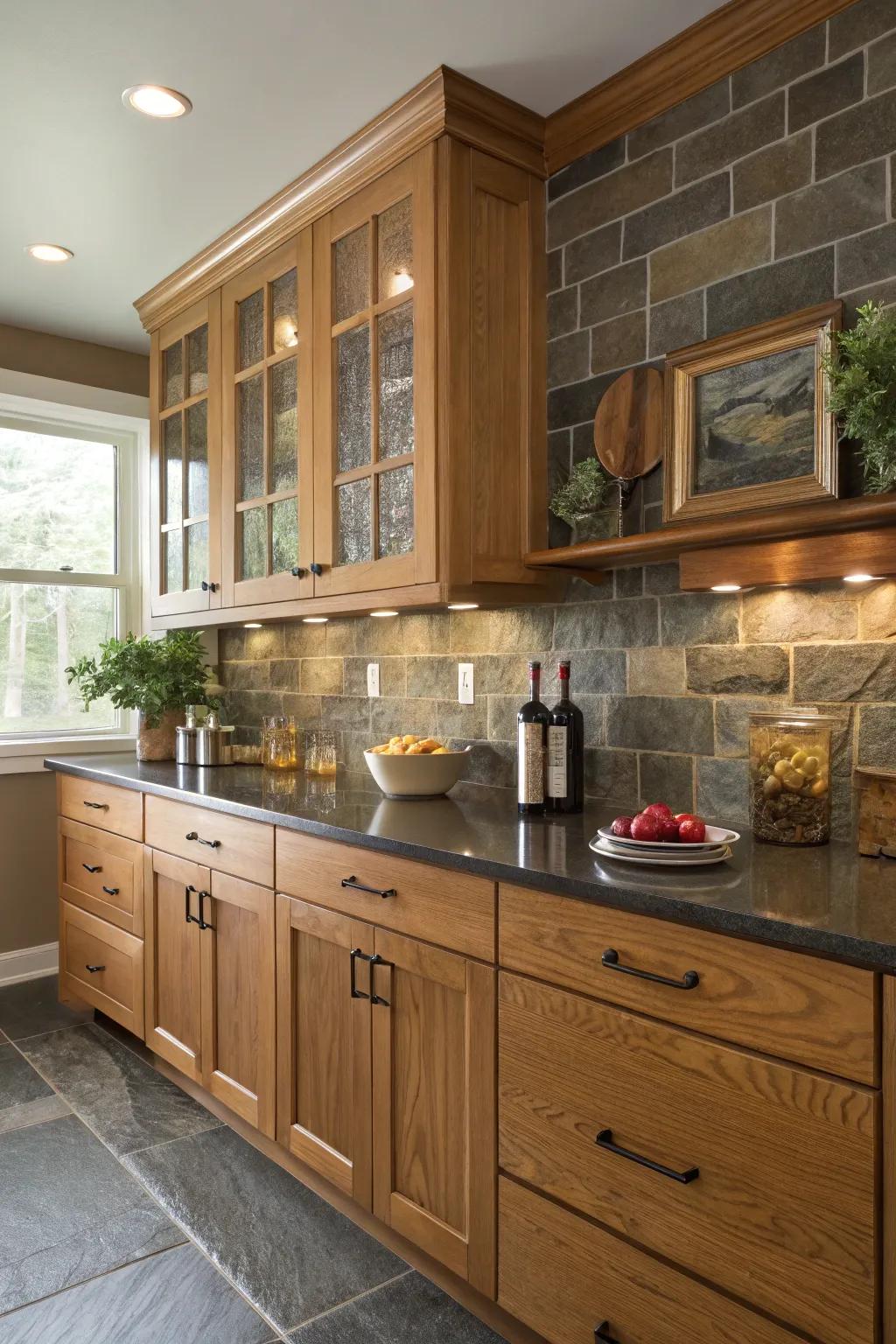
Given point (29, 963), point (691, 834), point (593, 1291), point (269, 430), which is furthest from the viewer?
point (29, 963)

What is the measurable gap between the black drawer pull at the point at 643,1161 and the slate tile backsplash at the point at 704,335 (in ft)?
2.41

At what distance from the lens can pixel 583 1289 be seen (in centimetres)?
151

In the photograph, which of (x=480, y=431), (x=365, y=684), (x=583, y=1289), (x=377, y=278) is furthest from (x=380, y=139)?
(x=583, y=1289)

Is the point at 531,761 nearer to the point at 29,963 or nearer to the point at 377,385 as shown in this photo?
the point at 377,385

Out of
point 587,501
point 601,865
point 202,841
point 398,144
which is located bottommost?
point 202,841

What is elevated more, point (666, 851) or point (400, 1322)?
point (666, 851)

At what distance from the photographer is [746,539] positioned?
6.00ft

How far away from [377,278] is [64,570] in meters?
2.10

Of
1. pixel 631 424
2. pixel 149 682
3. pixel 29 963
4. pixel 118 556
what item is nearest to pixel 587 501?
pixel 631 424

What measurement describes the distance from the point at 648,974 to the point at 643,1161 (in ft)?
0.91

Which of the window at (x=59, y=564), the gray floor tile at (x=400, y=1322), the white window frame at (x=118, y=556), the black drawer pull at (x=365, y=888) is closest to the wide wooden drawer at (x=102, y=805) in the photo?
the white window frame at (x=118, y=556)

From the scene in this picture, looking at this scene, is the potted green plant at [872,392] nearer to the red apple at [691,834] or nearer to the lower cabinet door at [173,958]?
the red apple at [691,834]

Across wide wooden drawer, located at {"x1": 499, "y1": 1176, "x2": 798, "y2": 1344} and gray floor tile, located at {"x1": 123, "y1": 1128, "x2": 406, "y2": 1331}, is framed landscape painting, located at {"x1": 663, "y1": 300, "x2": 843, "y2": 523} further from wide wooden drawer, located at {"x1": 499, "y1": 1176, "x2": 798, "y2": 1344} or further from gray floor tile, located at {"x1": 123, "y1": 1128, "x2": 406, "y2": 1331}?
gray floor tile, located at {"x1": 123, "y1": 1128, "x2": 406, "y2": 1331}

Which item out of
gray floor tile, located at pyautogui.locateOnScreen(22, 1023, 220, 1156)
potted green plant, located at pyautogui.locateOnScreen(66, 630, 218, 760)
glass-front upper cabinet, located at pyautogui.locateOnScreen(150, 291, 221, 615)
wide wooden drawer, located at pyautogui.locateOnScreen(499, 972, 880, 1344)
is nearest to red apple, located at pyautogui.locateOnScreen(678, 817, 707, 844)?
wide wooden drawer, located at pyautogui.locateOnScreen(499, 972, 880, 1344)
